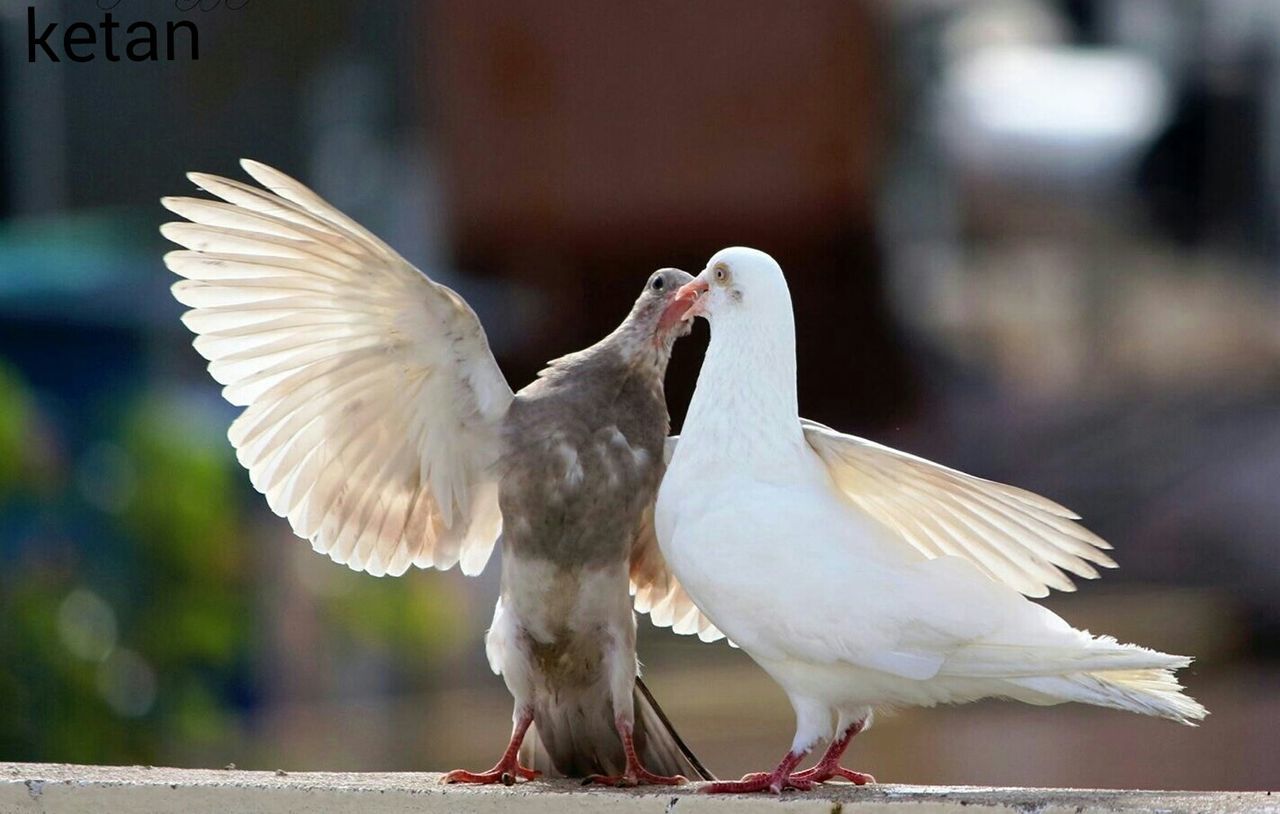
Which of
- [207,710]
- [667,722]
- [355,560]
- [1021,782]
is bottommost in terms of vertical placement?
[1021,782]

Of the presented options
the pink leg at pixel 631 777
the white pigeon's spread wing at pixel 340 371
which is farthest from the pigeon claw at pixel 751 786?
the white pigeon's spread wing at pixel 340 371

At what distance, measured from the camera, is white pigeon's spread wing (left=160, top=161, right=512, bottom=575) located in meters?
4.82

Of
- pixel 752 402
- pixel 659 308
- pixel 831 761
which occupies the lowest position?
pixel 831 761

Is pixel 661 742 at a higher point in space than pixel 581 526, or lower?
lower

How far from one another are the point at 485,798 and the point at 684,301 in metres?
1.20

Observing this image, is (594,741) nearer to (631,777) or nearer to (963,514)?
(631,777)

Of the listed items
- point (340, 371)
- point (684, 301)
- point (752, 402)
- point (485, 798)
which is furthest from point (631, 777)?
point (340, 371)

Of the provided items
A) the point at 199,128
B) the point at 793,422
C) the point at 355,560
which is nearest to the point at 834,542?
the point at 793,422

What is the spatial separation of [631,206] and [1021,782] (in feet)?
16.1

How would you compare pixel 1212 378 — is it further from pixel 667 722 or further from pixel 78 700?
pixel 667 722

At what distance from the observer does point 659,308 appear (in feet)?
16.6

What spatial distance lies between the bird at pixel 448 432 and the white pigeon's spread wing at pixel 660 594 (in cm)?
3

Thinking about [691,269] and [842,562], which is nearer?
[842,562]

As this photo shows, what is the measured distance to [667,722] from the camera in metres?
5.19
